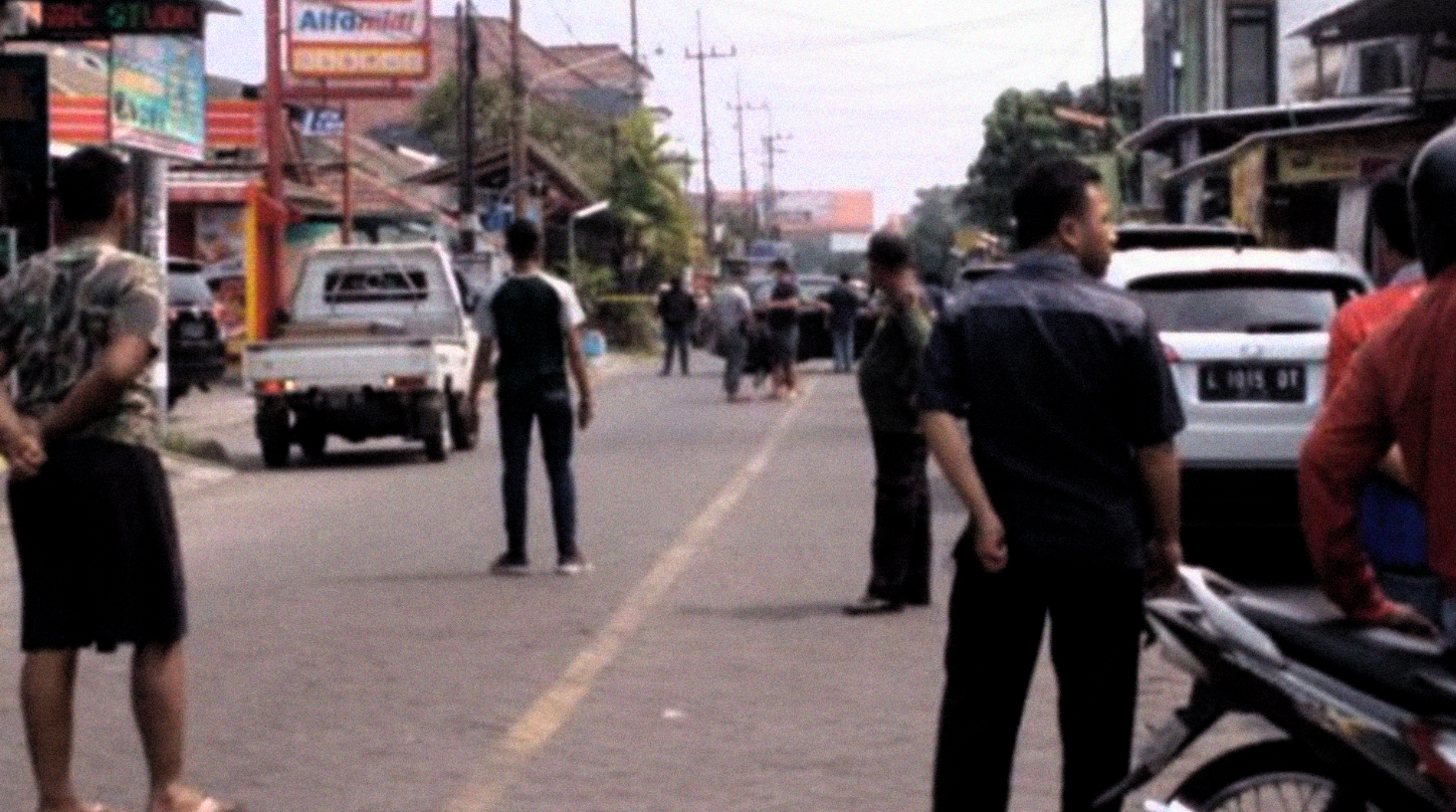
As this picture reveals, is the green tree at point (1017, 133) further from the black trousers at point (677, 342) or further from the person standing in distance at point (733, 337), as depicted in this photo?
the person standing in distance at point (733, 337)

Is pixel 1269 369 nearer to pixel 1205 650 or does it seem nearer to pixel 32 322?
pixel 32 322

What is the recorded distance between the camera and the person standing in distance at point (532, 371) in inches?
659

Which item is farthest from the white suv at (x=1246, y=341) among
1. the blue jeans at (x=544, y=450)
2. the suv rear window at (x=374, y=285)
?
the suv rear window at (x=374, y=285)

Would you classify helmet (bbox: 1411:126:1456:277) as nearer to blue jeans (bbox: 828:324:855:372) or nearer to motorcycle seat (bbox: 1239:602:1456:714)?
motorcycle seat (bbox: 1239:602:1456:714)

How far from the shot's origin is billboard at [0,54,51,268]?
26062 mm

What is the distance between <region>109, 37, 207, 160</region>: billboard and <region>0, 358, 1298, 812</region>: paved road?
5019 millimetres

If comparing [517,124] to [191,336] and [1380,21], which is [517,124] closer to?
[191,336]

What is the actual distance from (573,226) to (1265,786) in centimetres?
6784

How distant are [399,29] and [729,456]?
19431 millimetres

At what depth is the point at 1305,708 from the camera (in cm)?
641

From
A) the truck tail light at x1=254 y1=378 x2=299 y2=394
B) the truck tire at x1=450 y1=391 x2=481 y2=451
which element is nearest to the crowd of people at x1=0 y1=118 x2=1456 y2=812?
the truck tail light at x1=254 y1=378 x2=299 y2=394

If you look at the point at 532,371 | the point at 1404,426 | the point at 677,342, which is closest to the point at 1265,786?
the point at 1404,426

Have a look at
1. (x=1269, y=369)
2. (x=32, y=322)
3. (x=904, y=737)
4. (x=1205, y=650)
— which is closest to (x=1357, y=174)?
(x=1269, y=369)

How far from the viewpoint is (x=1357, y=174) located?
2758 centimetres
